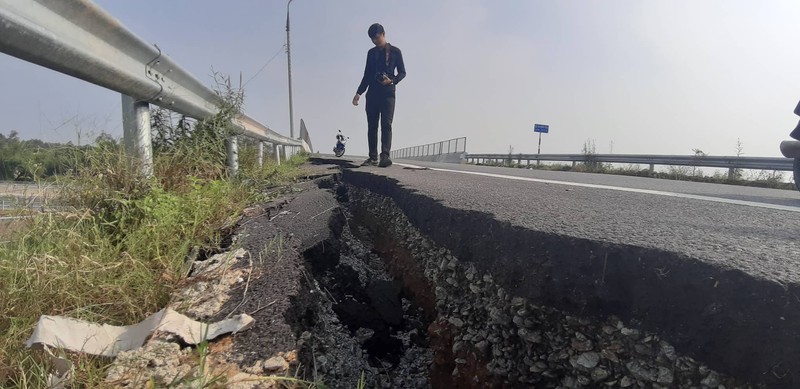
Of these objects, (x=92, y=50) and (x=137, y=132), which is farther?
(x=137, y=132)

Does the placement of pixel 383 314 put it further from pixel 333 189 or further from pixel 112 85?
pixel 333 189

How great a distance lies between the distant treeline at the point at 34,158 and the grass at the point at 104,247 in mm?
88

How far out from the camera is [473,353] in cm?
193

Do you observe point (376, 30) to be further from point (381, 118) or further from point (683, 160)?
point (683, 160)

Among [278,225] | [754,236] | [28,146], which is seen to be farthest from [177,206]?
[754,236]

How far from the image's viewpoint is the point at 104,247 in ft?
6.31

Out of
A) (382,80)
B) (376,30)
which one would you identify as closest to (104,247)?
(382,80)

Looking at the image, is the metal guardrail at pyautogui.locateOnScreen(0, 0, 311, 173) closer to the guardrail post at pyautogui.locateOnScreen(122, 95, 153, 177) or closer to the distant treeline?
the guardrail post at pyautogui.locateOnScreen(122, 95, 153, 177)

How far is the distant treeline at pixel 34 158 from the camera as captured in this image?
2.15 meters

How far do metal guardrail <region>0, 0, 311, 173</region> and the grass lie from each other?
36 cm

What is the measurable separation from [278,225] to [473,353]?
1379mm

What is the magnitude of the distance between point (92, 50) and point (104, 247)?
3.06 feet

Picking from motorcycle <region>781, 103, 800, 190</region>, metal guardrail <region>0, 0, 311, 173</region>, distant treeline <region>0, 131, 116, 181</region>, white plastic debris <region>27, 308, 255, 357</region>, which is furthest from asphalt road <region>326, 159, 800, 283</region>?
distant treeline <region>0, 131, 116, 181</region>

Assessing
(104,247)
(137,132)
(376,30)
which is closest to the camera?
(104,247)
